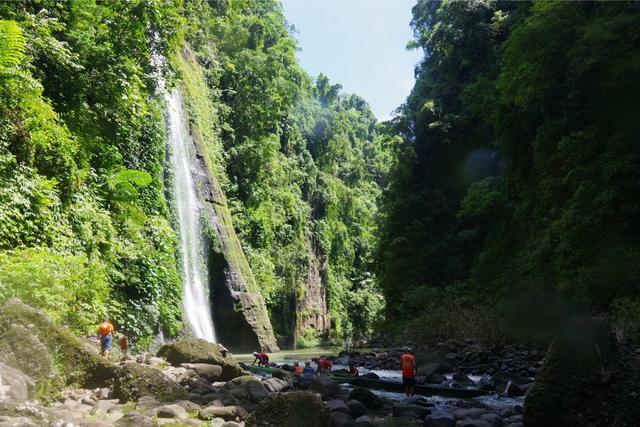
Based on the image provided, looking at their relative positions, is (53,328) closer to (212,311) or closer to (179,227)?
(179,227)

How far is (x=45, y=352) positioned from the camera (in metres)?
7.20

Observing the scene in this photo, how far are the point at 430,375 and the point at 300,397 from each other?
8.40 m

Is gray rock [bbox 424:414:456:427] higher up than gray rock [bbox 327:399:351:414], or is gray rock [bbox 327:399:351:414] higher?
gray rock [bbox 327:399:351:414]

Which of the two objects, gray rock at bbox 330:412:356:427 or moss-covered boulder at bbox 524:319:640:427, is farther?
gray rock at bbox 330:412:356:427

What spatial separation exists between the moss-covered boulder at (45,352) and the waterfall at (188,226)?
41.2 feet

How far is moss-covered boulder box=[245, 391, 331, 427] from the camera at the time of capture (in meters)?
6.00

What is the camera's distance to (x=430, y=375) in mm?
13742

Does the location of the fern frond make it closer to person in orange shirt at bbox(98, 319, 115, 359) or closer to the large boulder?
person in orange shirt at bbox(98, 319, 115, 359)

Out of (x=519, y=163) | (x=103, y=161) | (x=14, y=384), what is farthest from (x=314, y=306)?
(x=14, y=384)

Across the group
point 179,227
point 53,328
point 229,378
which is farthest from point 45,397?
point 179,227

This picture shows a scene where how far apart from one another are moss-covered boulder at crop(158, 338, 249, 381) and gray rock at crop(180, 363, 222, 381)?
14 cm

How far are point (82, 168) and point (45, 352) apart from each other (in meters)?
6.79

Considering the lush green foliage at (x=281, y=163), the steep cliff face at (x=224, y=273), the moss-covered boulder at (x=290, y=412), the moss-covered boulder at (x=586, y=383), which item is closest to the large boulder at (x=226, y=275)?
the steep cliff face at (x=224, y=273)

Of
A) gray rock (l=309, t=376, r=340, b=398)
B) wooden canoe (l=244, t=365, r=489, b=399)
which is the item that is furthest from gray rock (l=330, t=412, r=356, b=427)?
wooden canoe (l=244, t=365, r=489, b=399)
